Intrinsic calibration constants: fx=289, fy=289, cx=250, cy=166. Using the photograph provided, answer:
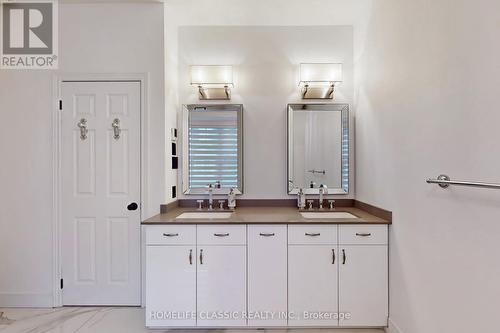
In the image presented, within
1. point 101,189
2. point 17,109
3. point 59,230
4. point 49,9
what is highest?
→ point 49,9

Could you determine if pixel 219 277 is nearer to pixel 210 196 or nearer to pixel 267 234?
pixel 267 234

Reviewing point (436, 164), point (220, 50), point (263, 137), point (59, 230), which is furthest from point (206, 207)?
point (436, 164)

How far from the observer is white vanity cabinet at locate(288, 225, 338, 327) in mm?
2184

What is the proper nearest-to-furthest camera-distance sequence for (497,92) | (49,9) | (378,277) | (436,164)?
1. (497,92)
2. (436,164)
3. (378,277)
4. (49,9)

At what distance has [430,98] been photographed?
1618 mm

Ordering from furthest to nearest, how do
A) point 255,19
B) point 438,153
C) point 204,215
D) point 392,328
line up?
point 255,19 → point 204,215 → point 392,328 → point 438,153

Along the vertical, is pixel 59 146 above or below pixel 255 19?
below

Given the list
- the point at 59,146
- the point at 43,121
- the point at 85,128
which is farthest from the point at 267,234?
the point at 43,121

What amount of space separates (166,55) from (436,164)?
7.52 feet

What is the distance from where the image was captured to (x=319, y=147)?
2.88 metres

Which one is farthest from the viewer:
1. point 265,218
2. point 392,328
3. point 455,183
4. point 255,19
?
point 255,19

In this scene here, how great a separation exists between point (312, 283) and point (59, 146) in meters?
2.47

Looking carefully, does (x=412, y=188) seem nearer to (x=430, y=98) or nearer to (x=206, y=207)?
(x=430, y=98)

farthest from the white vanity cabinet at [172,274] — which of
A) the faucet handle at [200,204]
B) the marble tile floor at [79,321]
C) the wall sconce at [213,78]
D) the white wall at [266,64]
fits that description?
the wall sconce at [213,78]
